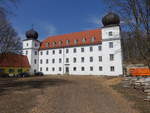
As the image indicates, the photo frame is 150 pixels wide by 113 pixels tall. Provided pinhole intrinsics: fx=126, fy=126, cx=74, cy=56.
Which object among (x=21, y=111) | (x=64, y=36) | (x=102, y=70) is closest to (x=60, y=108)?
(x=21, y=111)

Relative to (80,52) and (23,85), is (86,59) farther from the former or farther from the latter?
(23,85)

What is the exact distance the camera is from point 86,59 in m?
37.1

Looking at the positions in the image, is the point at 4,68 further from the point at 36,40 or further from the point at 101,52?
the point at 101,52

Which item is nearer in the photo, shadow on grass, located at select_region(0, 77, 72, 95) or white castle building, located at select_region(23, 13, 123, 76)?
shadow on grass, located at select_region(0, 77, 72, 95)

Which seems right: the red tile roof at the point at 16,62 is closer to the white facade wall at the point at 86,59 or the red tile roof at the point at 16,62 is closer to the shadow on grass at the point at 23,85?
the white facade wall at the point at 86,59

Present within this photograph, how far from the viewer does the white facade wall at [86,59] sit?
107 feet

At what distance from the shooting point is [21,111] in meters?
6.25

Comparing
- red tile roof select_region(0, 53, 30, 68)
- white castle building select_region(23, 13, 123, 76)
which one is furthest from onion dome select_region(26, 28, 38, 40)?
red tile roof select_region(0, 53, 30, 68)

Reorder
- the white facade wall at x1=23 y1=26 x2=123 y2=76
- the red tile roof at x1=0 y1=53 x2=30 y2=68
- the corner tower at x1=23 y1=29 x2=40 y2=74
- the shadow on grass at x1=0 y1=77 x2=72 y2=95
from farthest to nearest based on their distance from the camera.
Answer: the corner tower at x1=23 y1=29 x2=40 y2=74
the red tile roof at x1=0 y1=53 x2=30 y2=68
the white facade wall at x1=23 y1=26 x2=123 y2=76
the shadow on grass at x1=0 y1=77 x2=72 y2=95

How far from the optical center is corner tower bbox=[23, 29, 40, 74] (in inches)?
1724

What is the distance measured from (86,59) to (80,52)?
2998 millimetres

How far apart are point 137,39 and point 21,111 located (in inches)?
318

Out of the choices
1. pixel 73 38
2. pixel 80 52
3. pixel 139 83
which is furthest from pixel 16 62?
pixel 139 83

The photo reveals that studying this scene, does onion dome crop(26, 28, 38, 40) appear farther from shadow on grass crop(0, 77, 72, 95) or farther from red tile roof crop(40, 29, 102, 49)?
shadow on grass crop(0, 77, 72, 95)
